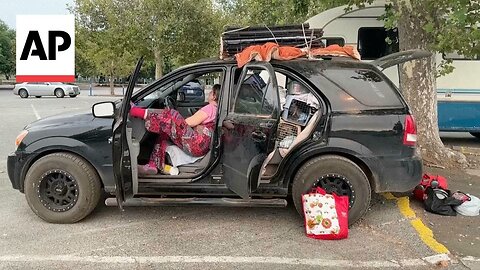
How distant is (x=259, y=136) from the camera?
14.3 ft

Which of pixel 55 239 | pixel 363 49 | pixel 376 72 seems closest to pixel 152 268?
pixel 55 239

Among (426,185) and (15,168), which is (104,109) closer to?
(15,168)

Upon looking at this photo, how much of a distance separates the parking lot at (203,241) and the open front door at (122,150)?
0.50 meters

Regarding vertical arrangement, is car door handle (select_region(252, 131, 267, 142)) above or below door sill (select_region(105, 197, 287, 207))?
above

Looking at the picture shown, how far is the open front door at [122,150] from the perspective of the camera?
4312 millimetres

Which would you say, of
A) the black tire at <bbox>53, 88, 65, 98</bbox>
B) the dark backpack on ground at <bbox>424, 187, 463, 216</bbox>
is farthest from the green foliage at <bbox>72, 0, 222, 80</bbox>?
the dark backpack on ground at <bbox>424, 187, 463, 216</bbox>

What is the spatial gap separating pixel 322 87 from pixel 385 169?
1.07 metres

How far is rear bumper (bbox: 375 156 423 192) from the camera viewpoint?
15.4ft

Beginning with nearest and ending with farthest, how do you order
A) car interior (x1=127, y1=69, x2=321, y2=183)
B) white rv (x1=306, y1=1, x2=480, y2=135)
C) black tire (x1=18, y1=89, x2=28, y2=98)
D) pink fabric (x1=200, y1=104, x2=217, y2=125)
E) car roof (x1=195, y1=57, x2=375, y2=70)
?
car interior (x1=127, y1=69, x2=321, y2=183) < car roof (x1=195, y1=57, x2=375, y2=70) < pink fabric (x1=200, y1=104, x2=217, y2=125) < white rv (x1=306, y1=1, x2=480, y2=135) < black tire (x1=18, y1=89, x2=28, y2=98)

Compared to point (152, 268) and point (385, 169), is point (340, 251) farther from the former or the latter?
point (152, 268)

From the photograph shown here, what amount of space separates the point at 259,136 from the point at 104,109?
5.26 ft

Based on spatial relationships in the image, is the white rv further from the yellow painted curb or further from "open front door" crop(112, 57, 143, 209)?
"open front door" crop(112, 57, 143, 209)

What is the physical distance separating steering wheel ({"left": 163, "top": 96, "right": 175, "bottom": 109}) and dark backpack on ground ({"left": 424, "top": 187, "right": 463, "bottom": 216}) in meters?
3.27

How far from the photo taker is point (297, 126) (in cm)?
510
